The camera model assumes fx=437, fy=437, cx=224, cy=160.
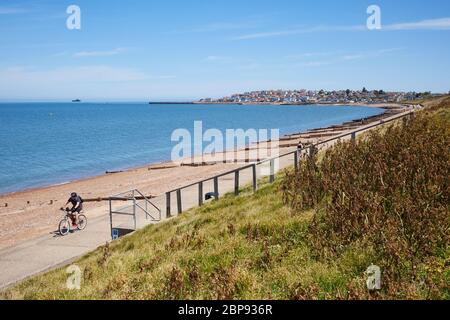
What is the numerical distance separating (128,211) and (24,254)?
11.4 ft

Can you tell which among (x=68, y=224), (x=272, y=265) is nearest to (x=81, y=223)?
(x=68, y=224)

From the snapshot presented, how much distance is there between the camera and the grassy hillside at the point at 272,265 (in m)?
4.23

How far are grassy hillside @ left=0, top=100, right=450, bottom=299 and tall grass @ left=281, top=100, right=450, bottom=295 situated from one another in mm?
26

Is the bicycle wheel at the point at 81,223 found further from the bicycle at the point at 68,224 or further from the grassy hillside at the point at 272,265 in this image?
the grassy hillside at the point at 272,265

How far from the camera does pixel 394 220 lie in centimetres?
526

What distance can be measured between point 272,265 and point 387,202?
1951mm

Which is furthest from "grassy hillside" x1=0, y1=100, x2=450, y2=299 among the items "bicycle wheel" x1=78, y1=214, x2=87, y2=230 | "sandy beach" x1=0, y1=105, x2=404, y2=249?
"sandy beach" x1=0, y1=105, x2=404, y2=249

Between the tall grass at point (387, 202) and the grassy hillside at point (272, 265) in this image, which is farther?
the tall grass at point (387, 202)

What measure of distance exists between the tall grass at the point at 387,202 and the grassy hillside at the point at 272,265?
3cm

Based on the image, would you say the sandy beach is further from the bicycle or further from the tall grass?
the tall grass

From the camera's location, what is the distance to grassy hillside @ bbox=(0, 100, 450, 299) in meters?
4.23

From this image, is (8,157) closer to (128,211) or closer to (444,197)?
(128,211)

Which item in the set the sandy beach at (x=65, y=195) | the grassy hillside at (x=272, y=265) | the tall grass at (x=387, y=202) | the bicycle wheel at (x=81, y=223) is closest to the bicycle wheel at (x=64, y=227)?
the bicycle wheel at (x=81, y=223)
